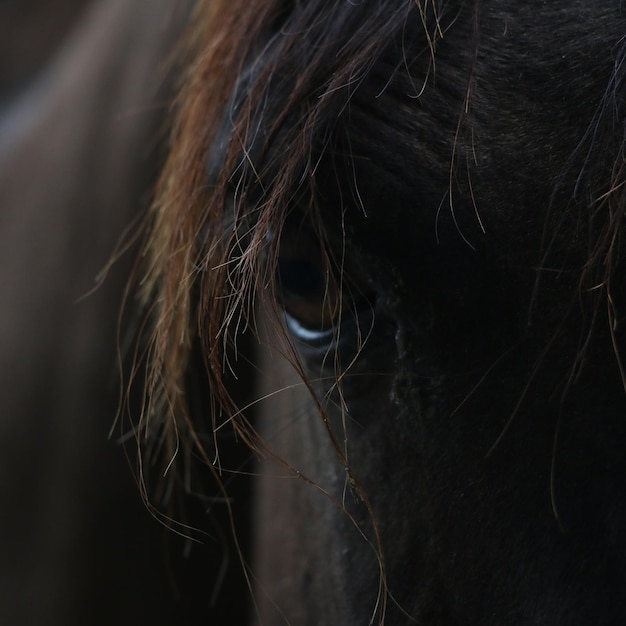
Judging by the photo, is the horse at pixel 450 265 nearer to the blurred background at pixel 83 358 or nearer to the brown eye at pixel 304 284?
the brown eye at pixel 304 284

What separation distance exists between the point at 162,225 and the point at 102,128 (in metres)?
0.50

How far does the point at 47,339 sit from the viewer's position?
122 cm

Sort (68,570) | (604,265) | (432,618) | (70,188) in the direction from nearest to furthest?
(604,265) → (432,618) → (68,570) → (70,188)

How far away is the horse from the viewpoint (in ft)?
1.93

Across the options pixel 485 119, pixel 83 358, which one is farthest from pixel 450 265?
pixel 83 358

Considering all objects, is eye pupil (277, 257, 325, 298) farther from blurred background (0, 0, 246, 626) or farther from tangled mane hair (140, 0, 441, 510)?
blurred background (0, 0, 246, 626)

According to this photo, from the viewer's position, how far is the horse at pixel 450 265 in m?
0.59

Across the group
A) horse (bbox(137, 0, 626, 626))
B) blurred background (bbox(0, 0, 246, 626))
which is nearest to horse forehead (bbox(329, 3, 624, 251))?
horse (bbox(137, 0, 626, 626))

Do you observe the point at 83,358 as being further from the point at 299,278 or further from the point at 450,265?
the point at 450,265

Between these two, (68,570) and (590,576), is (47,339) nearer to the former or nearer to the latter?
(68,570)

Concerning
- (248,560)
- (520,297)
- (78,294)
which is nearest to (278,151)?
(520,297)

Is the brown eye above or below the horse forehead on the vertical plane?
below

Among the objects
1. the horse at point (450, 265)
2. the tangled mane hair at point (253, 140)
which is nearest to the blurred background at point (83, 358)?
the tangled mane hair at point (253, 140)

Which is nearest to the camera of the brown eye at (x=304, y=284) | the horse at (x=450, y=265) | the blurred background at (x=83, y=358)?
the horse at (x=450, y=265)
